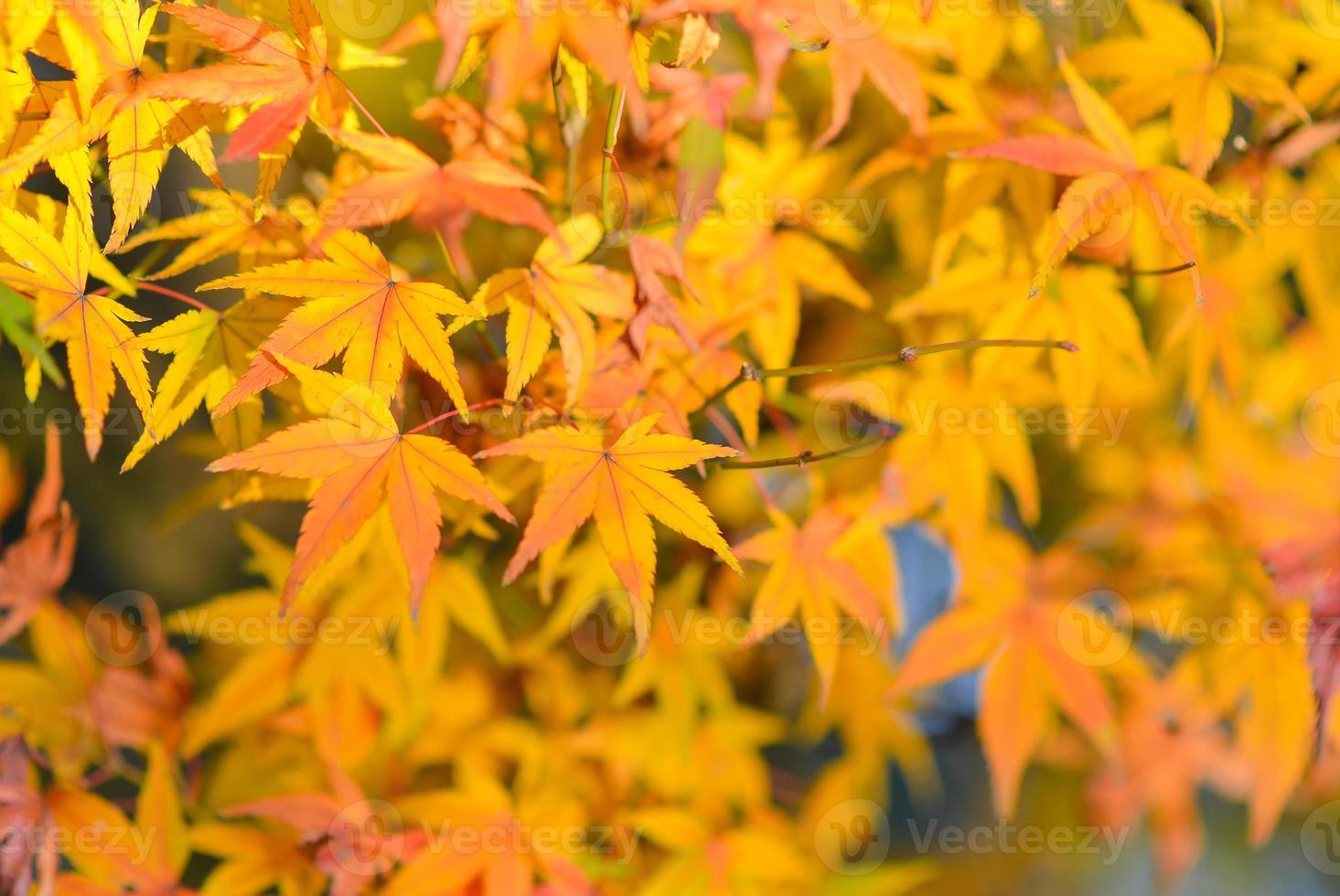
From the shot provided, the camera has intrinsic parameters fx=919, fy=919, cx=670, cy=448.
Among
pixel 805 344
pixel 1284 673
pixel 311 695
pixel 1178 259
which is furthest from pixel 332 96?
pixel 1284 673

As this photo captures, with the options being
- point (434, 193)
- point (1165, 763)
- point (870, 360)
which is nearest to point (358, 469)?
point (434, 193)

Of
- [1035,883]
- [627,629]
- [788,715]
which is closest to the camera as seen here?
[627,629]

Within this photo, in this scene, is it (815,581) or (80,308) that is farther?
(815,581)

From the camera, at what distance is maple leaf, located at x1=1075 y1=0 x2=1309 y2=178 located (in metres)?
0.77

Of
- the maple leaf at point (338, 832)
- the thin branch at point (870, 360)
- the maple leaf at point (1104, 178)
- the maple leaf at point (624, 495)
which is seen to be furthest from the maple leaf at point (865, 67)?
the maple leaf at point (338, 832)

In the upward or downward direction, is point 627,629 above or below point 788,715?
above

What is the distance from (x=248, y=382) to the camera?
0.56 metres

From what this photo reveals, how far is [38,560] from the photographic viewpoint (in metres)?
0.87

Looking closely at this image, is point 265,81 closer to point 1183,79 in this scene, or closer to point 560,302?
point 560,302

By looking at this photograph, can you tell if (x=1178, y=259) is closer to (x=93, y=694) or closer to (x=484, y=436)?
(x=484, y=436)

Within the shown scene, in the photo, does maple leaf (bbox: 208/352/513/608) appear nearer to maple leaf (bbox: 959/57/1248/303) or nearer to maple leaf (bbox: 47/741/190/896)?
maple leaf (bbox: 47/741/190/896)

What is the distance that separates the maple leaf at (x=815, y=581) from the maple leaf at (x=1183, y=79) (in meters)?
0.43

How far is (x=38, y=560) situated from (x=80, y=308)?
374 mm

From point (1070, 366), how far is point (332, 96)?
640mm
